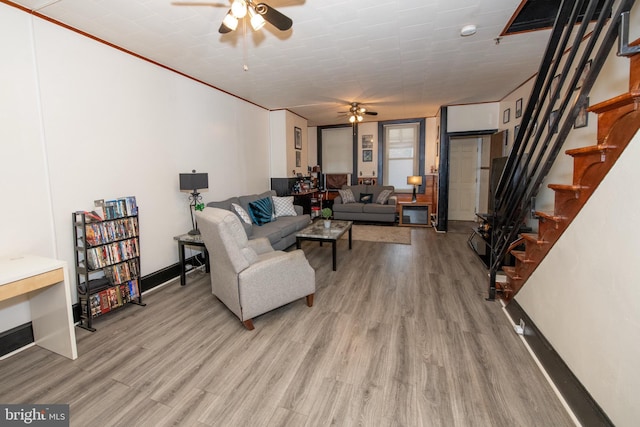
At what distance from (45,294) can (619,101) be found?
390 centimetres

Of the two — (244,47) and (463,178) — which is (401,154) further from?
(244,47)

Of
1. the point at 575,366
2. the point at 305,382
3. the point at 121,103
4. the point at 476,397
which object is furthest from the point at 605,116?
the point at 121,103

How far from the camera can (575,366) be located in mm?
1650

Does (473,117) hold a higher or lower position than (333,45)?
lower

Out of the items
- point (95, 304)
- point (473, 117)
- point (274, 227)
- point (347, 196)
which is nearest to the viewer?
point (95, 304)

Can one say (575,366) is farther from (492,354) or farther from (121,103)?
(121,103)

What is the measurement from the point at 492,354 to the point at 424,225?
203 inches

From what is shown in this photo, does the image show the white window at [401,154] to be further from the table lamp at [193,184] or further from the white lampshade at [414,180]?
the table lamp at [193,184]

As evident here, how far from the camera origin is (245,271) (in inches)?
95.0

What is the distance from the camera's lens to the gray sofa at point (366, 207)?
6.96 m

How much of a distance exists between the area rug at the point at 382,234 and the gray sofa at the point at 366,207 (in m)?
0.26

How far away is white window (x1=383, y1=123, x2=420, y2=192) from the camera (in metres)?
7.73

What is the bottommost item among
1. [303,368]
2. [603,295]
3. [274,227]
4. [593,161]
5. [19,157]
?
[303,368]

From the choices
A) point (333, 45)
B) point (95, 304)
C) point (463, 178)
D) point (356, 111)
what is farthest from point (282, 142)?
point (463, 178)
